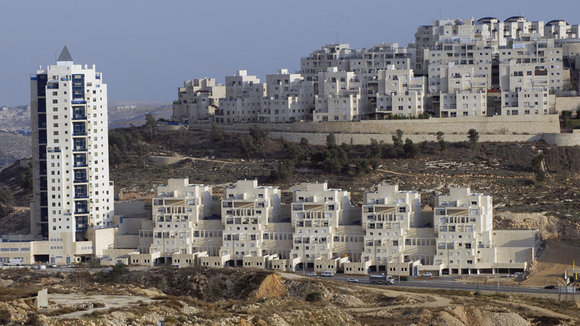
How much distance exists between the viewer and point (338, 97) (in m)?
84.2

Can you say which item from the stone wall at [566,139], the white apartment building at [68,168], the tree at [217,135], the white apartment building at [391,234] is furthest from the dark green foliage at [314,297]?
the tree at [217,135]

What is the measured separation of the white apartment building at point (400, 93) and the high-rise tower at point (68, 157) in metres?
22.3

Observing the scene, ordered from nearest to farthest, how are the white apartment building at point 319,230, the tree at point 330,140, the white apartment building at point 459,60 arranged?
the white apartment building at point 319,230 → the tree at point 330,140 → the white apartment building at point 459,60

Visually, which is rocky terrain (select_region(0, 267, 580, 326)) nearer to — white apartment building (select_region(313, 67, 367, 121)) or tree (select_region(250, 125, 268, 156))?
tree (select_region(250, 125, 268, 156))

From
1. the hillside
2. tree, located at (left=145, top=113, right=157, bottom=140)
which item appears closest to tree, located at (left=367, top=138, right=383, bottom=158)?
the hillside

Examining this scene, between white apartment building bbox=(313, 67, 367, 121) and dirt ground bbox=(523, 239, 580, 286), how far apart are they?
67.9 ft

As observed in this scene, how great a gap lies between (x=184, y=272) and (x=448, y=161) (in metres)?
24.8

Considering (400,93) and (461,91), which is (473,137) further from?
(400,93)

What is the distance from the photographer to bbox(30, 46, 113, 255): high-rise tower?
214ft

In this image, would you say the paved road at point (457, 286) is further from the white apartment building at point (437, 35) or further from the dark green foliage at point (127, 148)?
the white apartment building at point (437, 35)

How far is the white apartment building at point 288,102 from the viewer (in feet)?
286

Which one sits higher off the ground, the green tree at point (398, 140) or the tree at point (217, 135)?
the tree at point (217, 135)

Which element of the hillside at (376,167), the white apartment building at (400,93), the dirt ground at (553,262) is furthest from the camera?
the white apartment building at (400,93)

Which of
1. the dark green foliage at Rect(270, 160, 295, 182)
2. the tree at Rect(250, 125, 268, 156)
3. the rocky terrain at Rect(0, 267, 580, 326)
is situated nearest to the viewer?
the rocky terrain at Rect(0, 267, 580, 326)
